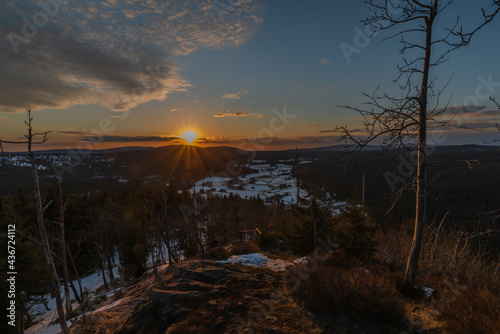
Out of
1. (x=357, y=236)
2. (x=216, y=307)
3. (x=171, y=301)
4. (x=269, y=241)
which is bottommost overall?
(x=269, y=241)

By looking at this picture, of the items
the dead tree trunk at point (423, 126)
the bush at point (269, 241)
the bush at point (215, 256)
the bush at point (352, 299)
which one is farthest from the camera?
the bush at point (269, 241)

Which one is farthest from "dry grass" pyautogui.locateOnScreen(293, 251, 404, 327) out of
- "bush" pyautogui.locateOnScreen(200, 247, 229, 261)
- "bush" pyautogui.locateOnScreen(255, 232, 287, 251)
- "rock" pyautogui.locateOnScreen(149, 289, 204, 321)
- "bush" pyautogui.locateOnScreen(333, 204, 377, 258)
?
"bush" pyautogui.locateOnScreen(255, 232, 287, 251)

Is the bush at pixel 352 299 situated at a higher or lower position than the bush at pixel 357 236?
higher

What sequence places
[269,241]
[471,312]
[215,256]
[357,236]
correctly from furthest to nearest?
[269,241] < [215,256] < [357,236] < [471,312]

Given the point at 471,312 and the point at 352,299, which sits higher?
the point at 471,312

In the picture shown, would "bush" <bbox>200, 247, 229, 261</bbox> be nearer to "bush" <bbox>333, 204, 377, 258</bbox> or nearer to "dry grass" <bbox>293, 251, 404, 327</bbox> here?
"bush" <bbox>333, 204, 377, 258</bbox>

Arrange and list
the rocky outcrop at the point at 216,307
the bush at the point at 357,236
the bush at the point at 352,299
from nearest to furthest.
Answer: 1. the rocky outcrop at the point at 216,307
2. the bush at the point at 352,299
3. the bush at the point at 357,236

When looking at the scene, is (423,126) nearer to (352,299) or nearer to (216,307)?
(352,299)

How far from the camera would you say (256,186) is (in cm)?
14850

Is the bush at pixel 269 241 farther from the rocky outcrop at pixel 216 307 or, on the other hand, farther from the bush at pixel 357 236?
the rocky outcrop at pixel 216 307

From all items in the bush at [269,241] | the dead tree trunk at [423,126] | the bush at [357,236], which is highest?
the dead tree trunk at [423,126]

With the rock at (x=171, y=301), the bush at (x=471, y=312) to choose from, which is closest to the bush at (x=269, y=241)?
the rock at (x=171, y=301)

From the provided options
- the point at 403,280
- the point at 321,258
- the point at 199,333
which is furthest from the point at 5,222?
the point at 403,280

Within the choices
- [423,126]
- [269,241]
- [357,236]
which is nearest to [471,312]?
[423,126]
